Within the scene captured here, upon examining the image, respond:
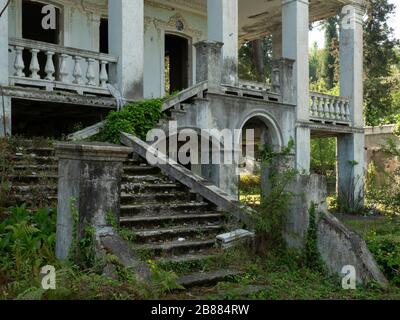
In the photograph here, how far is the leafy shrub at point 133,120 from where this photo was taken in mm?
9461

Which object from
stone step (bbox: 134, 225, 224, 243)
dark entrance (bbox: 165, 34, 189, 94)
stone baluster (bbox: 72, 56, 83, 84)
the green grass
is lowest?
the green grass

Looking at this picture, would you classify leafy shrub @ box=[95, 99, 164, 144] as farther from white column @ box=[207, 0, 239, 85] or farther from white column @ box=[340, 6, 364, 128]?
white column @ box=[340, 6, 364, 128]

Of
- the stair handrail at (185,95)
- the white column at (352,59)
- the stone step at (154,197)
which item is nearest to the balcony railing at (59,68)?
the stair handrail at (185,95)

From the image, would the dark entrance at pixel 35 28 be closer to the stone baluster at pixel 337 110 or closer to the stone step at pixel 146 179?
the stone step at pixel 146 179

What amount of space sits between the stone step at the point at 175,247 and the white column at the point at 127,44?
4.85m

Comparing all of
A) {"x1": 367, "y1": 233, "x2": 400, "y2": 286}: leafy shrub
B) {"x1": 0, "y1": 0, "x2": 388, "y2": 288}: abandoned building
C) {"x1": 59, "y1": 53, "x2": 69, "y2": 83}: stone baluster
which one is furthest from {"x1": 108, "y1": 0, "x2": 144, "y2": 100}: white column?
{"x1": 367, "y1": 233, "x2": 400, "y2": 286}: leafy shrub

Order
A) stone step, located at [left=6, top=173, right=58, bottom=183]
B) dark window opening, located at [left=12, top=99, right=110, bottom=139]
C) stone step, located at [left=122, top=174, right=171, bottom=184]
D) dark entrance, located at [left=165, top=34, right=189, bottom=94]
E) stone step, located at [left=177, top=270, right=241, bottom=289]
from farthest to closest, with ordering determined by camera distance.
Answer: dark entrance, located at [left=165, top=34, right=189, bottom=94] → dark window opening, located at [left=12, top=99, right=110, bottom=139] → stone step, located at [left=122, top=174, right=171, bottom=184] → stone step, located at [left=6, top=173, right=58, bottom=183] → stone step, located at [left=177, top=270, right=241, bottom=289]

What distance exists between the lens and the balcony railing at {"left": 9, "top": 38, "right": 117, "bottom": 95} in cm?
929

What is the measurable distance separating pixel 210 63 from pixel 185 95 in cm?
111

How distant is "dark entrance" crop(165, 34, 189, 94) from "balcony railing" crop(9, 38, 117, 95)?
5.81 m

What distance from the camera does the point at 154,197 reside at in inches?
306

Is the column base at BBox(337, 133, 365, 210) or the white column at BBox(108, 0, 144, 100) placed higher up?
the white column at BBox(108, 0, 144, 100)
